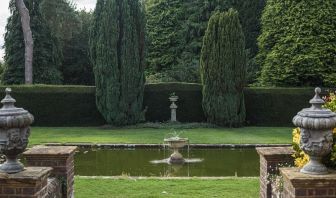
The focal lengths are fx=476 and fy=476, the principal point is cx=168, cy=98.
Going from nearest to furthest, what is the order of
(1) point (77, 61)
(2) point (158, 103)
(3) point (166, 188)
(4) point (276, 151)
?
(4) point (276, 151)
(3) point (166, 188)
(2) point (158, 103)
(1) point (77, 61)

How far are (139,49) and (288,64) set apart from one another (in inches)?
266

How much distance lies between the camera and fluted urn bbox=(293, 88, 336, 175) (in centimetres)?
432

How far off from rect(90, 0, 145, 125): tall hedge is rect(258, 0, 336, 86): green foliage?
6.68m

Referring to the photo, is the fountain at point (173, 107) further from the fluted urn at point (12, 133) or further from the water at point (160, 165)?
the fluted urn at point (12, 133)

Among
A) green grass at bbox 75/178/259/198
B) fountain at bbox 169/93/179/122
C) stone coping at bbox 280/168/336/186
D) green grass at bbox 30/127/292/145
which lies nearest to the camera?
stone coping at bbox 280/168/336/186

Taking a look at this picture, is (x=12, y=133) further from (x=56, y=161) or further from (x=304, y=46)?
(x=304, y=46)

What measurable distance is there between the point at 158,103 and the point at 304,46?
692 centimetres

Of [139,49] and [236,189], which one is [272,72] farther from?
[236,189]

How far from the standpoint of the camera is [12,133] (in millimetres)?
4645

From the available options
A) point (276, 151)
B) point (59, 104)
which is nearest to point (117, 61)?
point (59, 104)

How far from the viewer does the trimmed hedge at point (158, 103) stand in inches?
776

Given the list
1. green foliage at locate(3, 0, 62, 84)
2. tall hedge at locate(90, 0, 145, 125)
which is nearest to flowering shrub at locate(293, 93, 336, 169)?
tall hedge at locate(90, 0, 145, 125)

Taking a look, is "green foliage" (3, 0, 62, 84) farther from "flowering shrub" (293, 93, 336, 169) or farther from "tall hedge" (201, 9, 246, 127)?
"flowering shrub" (293, 93, 336, 169)

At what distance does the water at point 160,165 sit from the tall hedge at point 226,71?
5.51 meters
